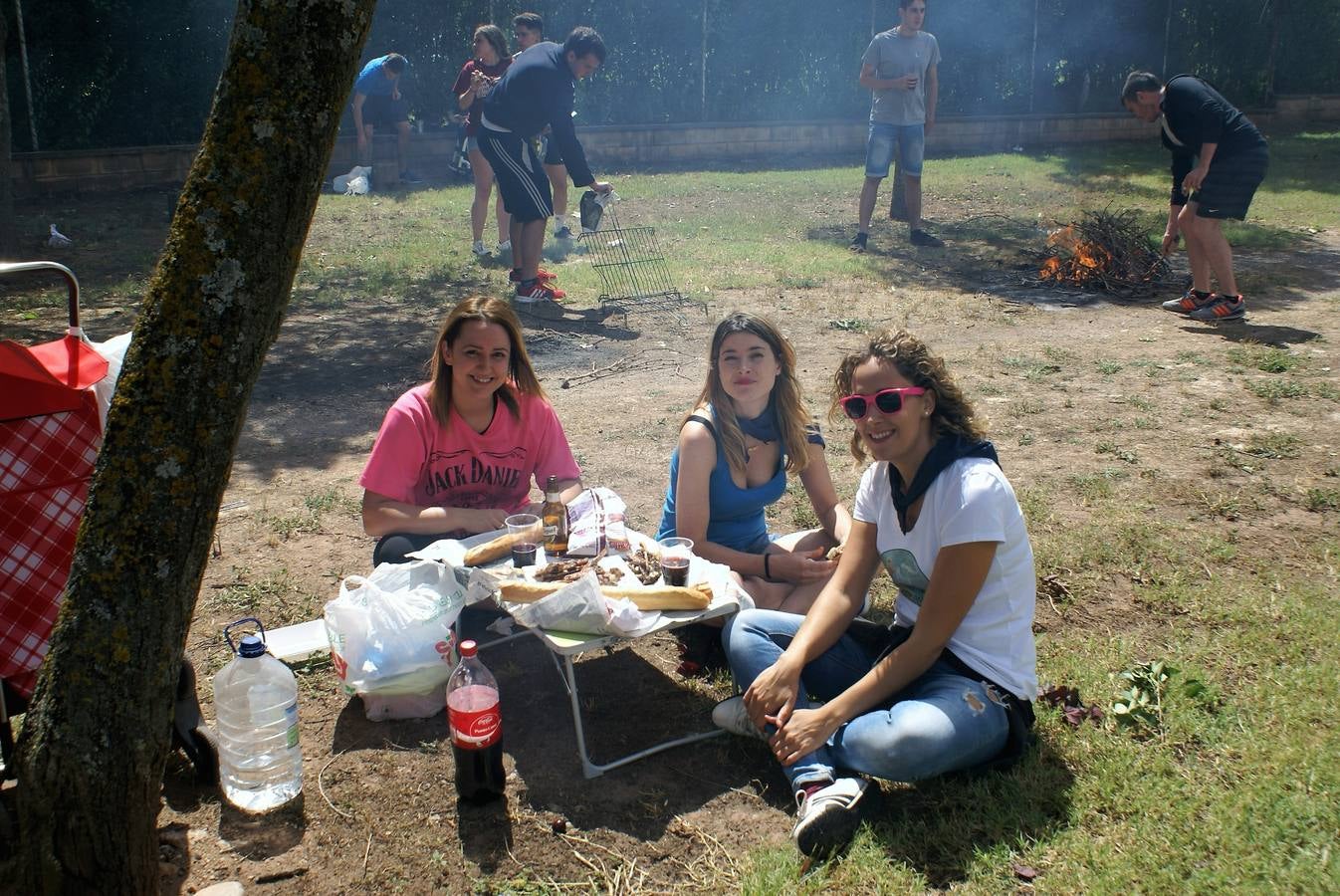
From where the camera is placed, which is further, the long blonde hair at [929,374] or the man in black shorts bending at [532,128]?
the man in black shorts bending at [532,128]

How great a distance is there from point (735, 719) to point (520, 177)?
6286 mm

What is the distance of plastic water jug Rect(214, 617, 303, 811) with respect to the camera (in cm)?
325

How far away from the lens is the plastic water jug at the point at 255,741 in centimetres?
325

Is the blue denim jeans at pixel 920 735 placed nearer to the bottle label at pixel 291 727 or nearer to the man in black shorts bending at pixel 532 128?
the bottle label at pixel 291 727

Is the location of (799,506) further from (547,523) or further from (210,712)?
(210,712)

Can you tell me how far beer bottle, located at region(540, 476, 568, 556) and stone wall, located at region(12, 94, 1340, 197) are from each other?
12.5 meters

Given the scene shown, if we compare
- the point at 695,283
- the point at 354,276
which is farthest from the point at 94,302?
the point at 695,283

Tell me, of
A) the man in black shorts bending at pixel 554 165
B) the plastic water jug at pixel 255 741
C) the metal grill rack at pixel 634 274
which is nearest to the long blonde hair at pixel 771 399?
the plastic water jug at pixel 255 741

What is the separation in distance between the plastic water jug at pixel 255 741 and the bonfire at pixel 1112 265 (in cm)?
818

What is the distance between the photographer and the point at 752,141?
18.8m

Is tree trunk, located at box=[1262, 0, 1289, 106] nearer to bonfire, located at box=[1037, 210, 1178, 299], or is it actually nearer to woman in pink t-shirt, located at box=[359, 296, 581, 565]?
bonfire, located at box=[1037, 210, 1178, 299]

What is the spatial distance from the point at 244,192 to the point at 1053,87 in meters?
21.3

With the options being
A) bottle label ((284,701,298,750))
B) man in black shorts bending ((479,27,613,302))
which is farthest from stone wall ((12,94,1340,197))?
bottle label ((284,701,298,750))

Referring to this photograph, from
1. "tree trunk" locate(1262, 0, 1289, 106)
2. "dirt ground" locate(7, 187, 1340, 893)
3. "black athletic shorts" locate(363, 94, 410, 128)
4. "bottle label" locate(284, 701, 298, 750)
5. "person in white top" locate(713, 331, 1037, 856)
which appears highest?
"tree trunk" locate(1262, 0, 1289, 106)
